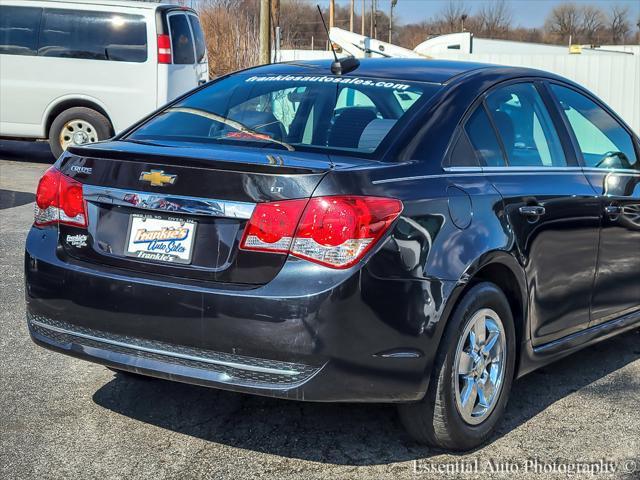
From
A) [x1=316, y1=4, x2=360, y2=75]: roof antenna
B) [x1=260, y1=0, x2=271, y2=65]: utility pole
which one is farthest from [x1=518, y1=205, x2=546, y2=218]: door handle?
[x1=260, y1=0, x2=271, y2=65]: utility pole

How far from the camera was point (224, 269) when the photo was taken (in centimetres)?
353

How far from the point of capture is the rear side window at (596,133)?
5.00 meters

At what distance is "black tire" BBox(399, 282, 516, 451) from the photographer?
374cm

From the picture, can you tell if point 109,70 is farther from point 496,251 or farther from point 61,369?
point 496,251

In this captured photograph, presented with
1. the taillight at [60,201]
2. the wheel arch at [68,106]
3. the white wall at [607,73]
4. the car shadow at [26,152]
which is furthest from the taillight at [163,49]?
the taillight at [60,201]

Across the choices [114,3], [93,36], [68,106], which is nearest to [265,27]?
[114,3]

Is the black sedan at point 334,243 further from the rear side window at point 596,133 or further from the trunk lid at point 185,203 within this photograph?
the rear side window at point 596,133

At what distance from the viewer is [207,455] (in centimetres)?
387

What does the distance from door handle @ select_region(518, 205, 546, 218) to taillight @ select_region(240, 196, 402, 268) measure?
38.8 inches

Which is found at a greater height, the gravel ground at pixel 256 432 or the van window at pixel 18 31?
the van window at pixel 18 31

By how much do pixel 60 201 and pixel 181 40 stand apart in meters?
10.5

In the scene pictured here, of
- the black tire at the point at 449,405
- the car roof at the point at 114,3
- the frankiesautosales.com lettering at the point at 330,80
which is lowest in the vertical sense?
the black tire at the point at 449,405

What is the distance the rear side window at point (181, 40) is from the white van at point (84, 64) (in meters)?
0.03

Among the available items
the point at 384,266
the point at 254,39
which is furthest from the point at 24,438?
the point at 254,39
